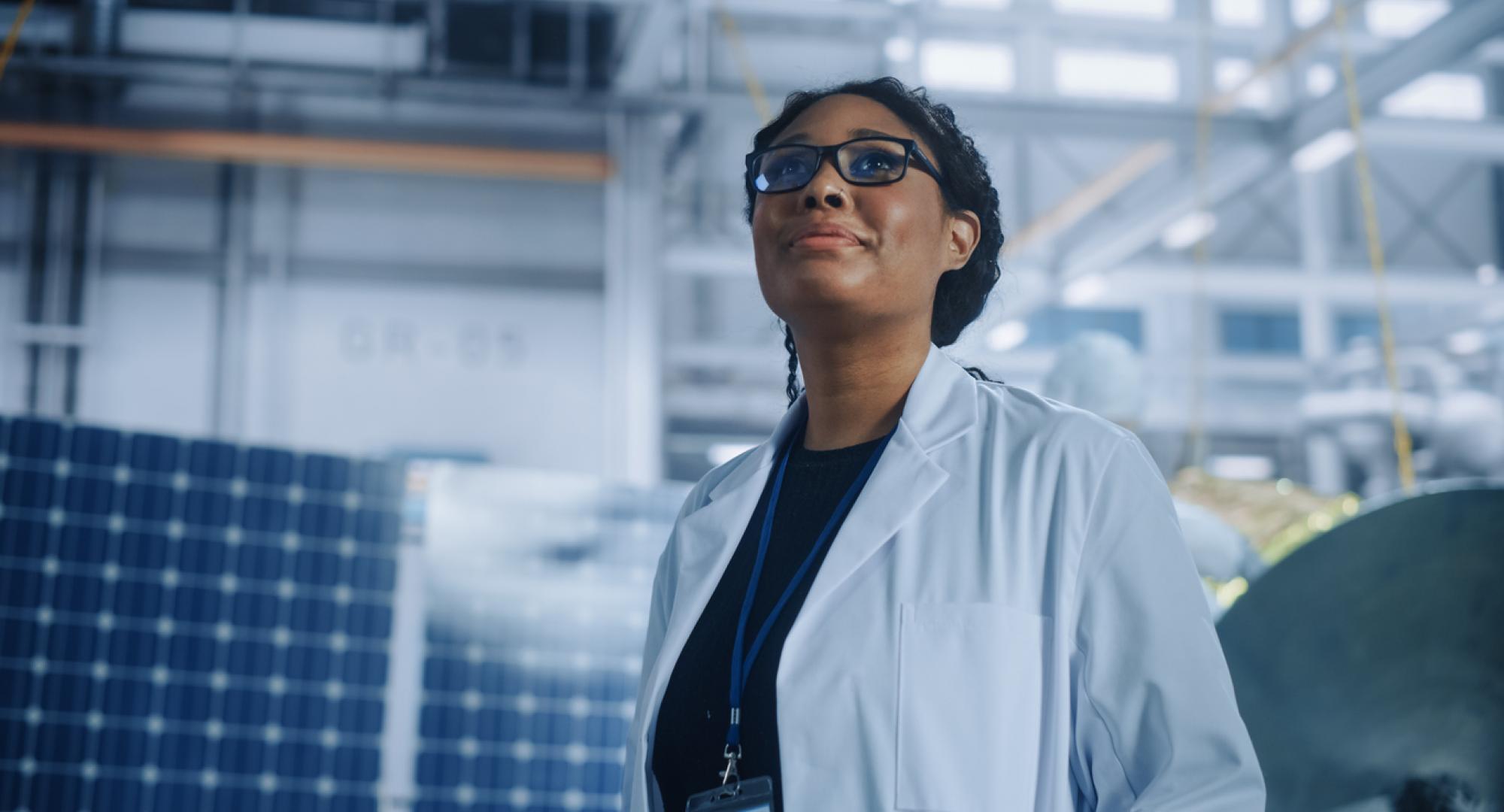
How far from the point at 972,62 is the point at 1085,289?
73.9 inches

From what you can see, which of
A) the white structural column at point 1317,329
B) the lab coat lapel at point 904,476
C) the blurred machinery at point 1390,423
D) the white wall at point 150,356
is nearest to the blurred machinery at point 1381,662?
the lab coat lapel at point 904,476

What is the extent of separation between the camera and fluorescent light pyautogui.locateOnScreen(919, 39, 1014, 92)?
9.33 m

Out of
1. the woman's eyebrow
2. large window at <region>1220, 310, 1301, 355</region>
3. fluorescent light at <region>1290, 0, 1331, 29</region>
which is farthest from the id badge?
large window at <region>1220, 310, 1301, 355</region>

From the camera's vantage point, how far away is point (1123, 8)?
880cm

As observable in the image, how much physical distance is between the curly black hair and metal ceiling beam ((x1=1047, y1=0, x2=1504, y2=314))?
4.60 meters

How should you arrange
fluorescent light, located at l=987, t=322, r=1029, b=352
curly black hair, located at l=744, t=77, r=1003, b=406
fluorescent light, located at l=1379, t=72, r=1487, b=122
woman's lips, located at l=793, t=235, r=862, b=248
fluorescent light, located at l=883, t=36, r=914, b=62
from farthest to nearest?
fluorescent light, located at l=1379, t=72, r=1487, b=122 → fluorescent light, located at l=987, t=322, r=1029, b=352 → fluorescent light, located at l=883, t=36, r=914, b=62 → curly black hair, located at l=744, t=77, r=1003, b=406 → woman's lips, located at l=793, t=235, r=862, b=248

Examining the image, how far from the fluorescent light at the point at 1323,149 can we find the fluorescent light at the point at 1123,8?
1.81 meters

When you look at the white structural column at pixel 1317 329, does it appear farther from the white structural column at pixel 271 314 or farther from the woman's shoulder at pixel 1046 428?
the woman's shoulder at pixel 1046 428

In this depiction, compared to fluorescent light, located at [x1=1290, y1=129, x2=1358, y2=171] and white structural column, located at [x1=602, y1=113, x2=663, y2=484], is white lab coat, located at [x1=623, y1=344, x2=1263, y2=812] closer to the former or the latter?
white structural column, located at [x1=602, y1=113, x2=663, y2=484]

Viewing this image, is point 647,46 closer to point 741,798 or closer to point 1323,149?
point 1323,149

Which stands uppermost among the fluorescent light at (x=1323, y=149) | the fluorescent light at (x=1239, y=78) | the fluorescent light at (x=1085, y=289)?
the fluorescent light at (x=1239, y=78)

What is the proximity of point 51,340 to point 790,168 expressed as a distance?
23.3 feet

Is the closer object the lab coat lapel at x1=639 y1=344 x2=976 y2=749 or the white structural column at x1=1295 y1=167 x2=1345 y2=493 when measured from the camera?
the lab coat lapel at x1=639 y1=344 x2=976 y2=749

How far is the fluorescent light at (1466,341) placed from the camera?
11039 mm
